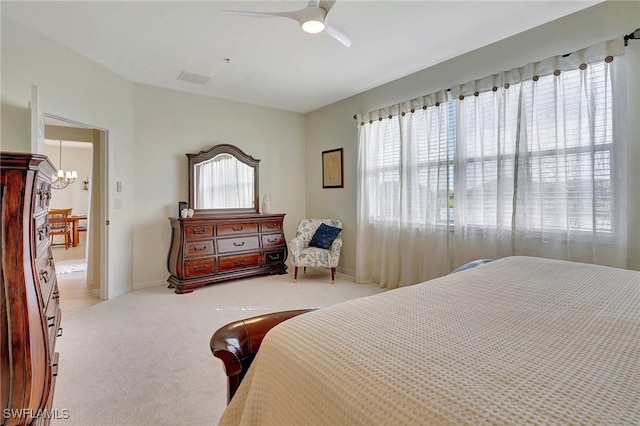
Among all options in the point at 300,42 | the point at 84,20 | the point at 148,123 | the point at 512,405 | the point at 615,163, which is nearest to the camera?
the point at 512,405

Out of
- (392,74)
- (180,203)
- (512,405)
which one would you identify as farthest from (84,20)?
(512,405)

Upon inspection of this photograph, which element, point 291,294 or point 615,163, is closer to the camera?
point 615,163

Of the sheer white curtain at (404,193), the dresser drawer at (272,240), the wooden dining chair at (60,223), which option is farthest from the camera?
the wooden dining chair at (60,223)

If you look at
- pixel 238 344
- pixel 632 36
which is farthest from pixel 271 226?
pixel 632 36

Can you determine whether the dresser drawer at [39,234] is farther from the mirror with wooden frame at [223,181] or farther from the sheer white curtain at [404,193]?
the sheer white curtain at [404,193]

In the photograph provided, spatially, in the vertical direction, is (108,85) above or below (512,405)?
above

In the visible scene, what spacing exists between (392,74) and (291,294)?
118 inches

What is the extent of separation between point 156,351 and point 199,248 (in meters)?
1.85

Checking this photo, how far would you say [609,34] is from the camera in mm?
2426

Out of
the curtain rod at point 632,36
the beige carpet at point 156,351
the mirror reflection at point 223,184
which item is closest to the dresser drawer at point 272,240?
the mirror reflection at point 223,184

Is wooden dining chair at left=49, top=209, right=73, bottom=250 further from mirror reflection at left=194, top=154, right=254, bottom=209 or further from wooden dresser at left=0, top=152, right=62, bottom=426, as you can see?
wooden dresser at left=0, top=152, right=62, bottom=426

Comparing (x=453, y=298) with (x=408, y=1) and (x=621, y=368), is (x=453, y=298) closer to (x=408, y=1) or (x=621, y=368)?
(x=621, y=368)

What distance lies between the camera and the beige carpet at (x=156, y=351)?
1.75 m

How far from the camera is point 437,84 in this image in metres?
3.57
